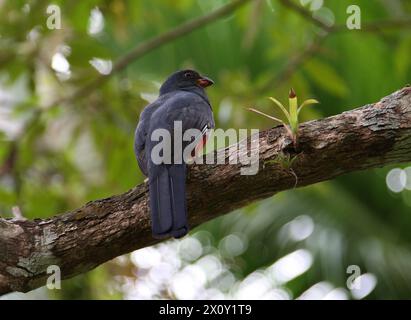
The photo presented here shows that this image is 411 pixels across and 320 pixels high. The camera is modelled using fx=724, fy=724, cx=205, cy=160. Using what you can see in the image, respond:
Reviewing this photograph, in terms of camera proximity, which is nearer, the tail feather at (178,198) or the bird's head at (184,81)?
the tail feather at (178,198)

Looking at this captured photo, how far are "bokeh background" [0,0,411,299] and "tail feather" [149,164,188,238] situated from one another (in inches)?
69.0

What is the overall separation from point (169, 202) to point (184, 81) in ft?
7.45

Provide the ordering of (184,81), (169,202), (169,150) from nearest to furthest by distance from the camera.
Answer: (169,202) → (169,150) → (184,81)

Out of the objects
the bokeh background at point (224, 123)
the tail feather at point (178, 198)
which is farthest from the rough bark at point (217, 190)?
the bokeh background at point (224, 123)

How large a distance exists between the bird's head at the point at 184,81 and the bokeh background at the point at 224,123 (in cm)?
29

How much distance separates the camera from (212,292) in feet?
24.4

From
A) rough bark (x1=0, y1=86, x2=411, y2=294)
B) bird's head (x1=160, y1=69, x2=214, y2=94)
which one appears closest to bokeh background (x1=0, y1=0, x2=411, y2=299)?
bird's head (x1=160, y1=69, x2=214, y2=94)

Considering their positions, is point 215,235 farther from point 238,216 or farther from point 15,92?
point 15,92

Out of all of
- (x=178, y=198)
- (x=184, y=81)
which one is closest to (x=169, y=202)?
(x=178, y=198)

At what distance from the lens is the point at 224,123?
6.14 meters

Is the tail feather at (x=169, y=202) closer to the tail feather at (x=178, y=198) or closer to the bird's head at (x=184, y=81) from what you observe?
the tail feather at (x=178, y=198)

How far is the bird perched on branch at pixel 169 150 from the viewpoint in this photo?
3598 millimetres

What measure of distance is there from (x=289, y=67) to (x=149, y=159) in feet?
7.58

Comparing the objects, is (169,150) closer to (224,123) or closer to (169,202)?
(169,202)
